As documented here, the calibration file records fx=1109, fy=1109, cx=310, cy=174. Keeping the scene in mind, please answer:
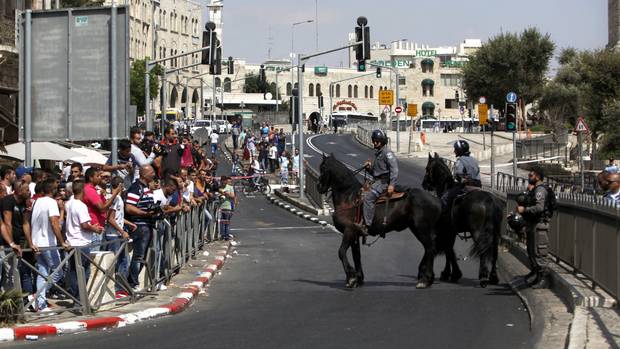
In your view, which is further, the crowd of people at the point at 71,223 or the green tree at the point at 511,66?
the green tree at the point at 511,66

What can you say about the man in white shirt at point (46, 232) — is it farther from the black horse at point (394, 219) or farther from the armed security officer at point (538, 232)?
the armed security officer at point (538, 232)

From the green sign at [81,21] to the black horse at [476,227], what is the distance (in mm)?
6044

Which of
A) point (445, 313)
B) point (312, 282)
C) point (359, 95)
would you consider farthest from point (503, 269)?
point (359, 95)

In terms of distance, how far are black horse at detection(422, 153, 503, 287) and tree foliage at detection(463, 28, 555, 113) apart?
260 ft

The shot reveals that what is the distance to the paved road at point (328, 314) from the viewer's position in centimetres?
1163

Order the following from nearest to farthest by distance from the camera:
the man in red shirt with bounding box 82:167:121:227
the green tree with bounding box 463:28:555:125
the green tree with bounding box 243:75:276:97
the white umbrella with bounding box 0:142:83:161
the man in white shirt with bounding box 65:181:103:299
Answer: the man in white shirt with bounding box 65:181:103:299 < the man in red shirt with bounding box 82:167:121:227 < the white umbrella with bounding box 0:142:83:161 < the green tree with bounding box 463:28:555:125 < the green tree with bounding box 243:75:276:97

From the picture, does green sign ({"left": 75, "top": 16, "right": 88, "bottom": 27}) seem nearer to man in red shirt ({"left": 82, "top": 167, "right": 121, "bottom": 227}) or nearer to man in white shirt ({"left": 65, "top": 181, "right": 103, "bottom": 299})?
man in red shirt ({"left": 82, "top": 167, "right": 121, "bottom": 227})

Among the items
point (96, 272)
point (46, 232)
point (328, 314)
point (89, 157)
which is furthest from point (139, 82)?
point (328, 314)

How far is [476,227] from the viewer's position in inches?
637

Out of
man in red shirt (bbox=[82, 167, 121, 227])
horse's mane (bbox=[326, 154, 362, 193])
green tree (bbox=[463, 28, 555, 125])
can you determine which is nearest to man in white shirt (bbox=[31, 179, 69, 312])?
man in red shirt (bbox=[82, 167, 121, 227])

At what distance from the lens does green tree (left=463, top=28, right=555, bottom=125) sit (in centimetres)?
9481

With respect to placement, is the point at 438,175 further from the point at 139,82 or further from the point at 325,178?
the point at 139,82

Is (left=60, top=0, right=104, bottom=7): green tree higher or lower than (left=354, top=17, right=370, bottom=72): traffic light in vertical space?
higher

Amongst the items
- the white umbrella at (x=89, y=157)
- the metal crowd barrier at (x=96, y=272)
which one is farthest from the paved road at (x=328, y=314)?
the white umbrella at (x=89, y=157)
